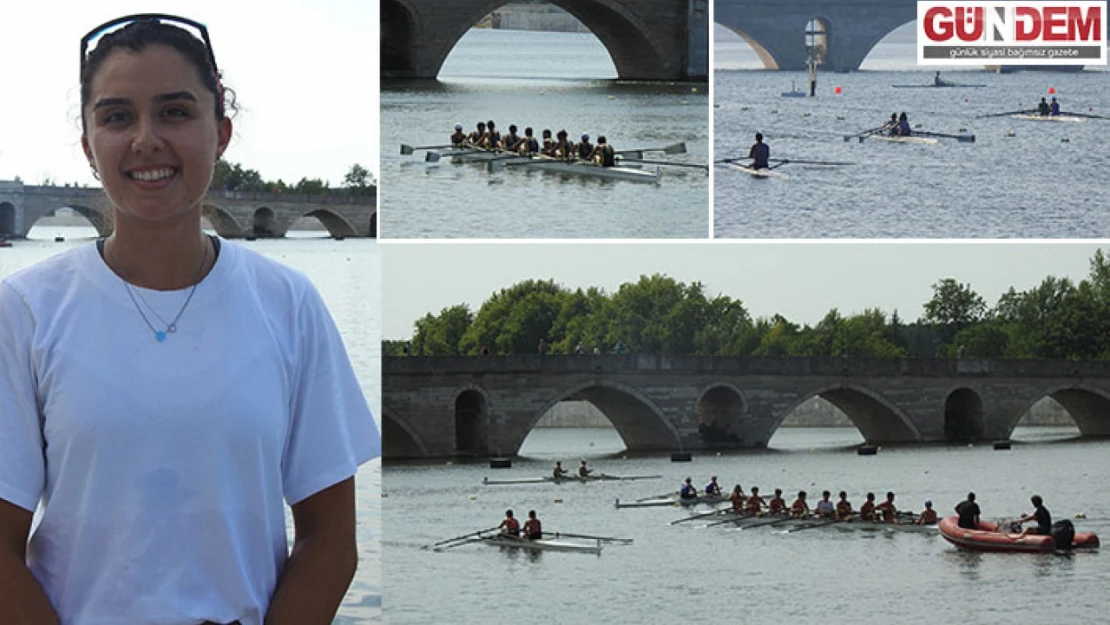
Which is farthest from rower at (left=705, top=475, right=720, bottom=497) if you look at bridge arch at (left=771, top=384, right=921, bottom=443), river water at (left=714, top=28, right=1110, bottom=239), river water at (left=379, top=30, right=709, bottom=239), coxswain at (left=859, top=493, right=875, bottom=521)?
river water at (left=379, top=30, right=709, bottom=239)

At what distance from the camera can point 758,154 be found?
1068 cm

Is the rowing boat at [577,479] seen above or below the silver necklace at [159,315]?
below

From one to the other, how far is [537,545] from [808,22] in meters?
4.04

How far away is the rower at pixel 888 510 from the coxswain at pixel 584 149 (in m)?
4.75

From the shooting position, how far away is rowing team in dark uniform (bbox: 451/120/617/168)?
10.9m

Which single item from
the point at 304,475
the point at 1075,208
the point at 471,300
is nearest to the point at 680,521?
the point at 471,300

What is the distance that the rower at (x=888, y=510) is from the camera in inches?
576

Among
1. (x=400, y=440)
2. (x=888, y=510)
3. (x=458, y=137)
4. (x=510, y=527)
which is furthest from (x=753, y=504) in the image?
(x=458, y=137)

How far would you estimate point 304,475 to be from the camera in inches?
70.1

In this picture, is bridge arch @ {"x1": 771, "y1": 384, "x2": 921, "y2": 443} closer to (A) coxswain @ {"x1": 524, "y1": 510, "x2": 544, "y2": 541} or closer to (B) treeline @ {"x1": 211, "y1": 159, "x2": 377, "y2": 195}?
(A) coxswain @ {"x1": 524, "y1": 510, "x2": 544, "y2": 541}

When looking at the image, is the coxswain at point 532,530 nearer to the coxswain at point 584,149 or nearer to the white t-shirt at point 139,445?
the coxswain at point 584,149

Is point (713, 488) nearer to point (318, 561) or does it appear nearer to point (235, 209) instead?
point (235, 209)

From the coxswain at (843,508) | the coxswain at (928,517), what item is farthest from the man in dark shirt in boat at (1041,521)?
the coxswain at (843,508)

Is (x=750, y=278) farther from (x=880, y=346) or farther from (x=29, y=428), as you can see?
(x=29, y=428)
